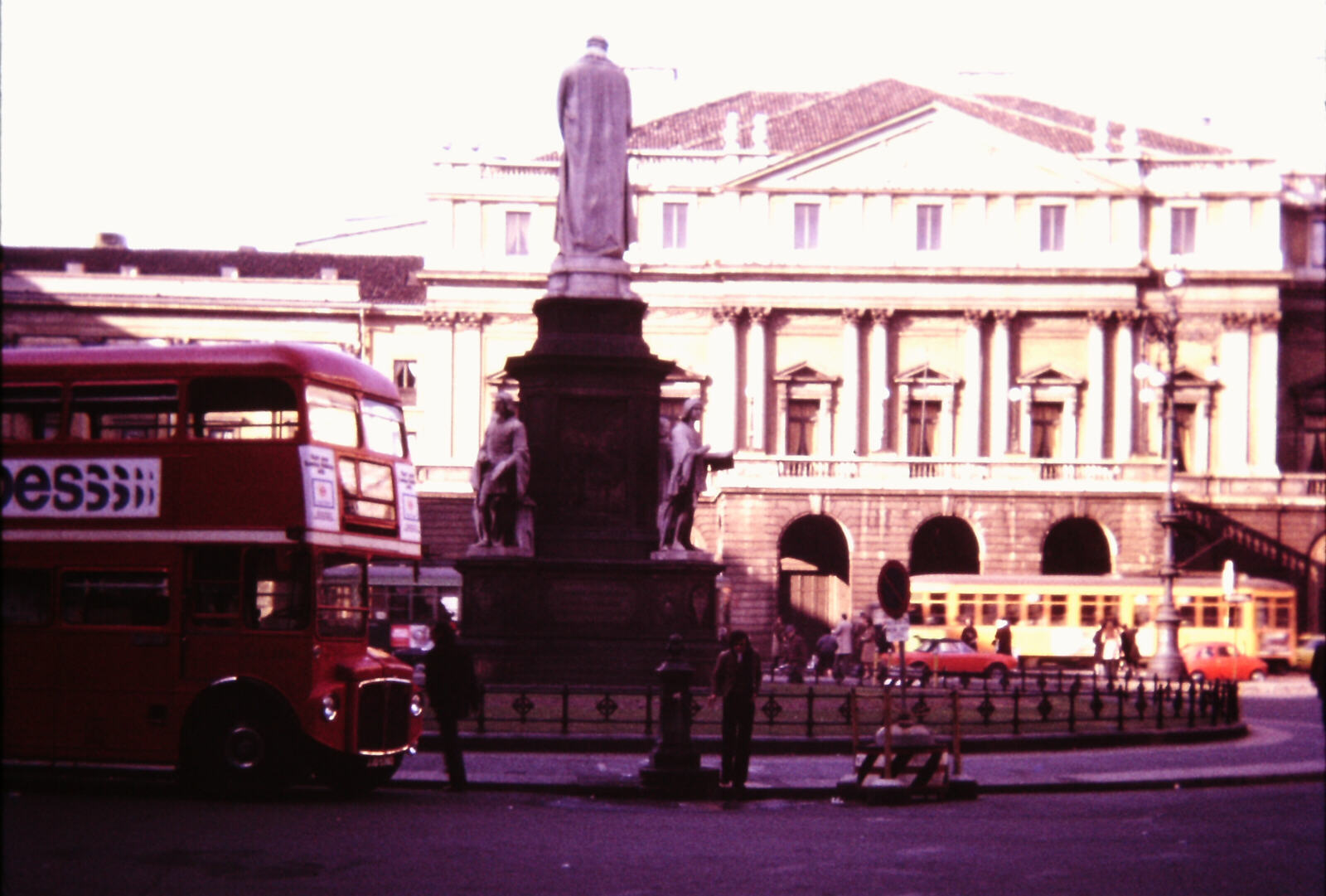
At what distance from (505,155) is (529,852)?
62771mm

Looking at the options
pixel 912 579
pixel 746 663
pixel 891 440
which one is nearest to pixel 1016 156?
pixel 891 440

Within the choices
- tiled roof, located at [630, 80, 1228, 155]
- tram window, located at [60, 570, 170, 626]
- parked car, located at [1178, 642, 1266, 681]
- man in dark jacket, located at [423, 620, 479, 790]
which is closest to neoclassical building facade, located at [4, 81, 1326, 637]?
tiled roof, located at [630, 80, 1228, 155]

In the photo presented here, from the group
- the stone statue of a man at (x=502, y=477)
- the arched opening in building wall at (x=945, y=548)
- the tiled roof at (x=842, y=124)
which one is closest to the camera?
the stone statue of a man at (x=502, y=477)

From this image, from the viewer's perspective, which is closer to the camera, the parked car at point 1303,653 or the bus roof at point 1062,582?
the parked car at point 1303,653

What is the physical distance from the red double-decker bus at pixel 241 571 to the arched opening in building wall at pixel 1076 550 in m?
58.3

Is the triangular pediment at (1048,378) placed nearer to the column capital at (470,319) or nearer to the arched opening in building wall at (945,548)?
the arched opening in building wall at (945,548)

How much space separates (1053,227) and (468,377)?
21.8 meters

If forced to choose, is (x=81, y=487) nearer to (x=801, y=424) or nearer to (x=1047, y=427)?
(x=801, y=424)

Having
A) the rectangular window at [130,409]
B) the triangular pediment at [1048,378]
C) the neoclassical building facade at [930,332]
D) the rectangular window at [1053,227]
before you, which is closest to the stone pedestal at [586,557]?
the rectangular window at [130,409]

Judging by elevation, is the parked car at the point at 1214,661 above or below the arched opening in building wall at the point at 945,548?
below

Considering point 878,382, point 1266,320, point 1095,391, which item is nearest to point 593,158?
point 878,382

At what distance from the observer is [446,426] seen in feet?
245

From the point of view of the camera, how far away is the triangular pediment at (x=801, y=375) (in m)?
74.2

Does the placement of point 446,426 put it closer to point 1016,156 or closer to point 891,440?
point 891,440
